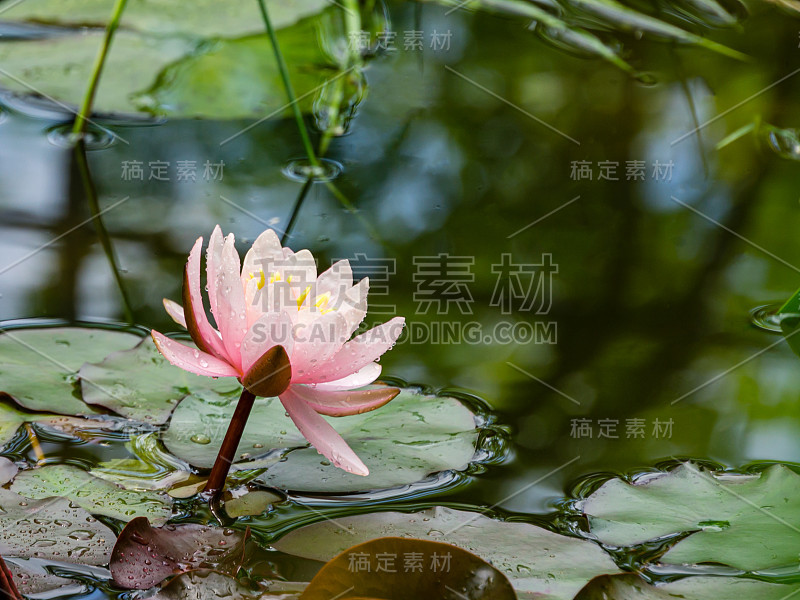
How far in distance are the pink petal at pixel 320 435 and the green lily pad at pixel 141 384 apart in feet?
0.85

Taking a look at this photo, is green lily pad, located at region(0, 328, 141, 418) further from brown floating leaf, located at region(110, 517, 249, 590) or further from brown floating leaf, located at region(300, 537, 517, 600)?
brown floating leaf, located at region(300, 537, 517, 600)

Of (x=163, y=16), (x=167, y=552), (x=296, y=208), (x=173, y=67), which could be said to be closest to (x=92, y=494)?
(x=167, y=552)

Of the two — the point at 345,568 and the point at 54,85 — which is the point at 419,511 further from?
the point at 54,85

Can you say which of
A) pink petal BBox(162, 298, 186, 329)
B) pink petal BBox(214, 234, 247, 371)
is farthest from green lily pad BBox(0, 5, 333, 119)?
pink petal BBox(214, 234, 247, 371)

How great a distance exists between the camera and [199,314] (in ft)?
2.84

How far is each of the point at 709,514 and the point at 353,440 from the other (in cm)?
49

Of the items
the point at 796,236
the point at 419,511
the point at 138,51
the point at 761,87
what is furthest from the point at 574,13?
the point at 419,511

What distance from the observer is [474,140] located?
6.60 ft

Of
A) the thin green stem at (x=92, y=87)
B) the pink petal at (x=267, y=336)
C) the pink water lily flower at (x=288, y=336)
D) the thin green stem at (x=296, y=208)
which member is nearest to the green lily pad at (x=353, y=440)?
the pink water lily flower at (x=288, y=336)

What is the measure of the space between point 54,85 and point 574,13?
5.94ft

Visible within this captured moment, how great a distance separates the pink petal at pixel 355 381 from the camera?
90cm

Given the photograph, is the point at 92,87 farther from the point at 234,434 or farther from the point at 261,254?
the point at 234,434

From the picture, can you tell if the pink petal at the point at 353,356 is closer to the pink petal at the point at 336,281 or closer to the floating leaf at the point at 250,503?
the pink petal at the point at 336,281

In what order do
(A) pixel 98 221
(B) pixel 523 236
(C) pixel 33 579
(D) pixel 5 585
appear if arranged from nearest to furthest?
(D) pixel 5 585 → (C) pixel 33 579 → (A) pixel 98 221 → (B) pixel 523 236
